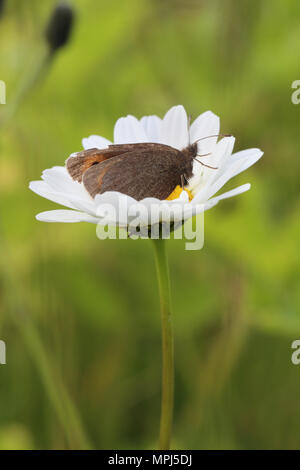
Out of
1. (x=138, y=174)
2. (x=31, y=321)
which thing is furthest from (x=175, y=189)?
(x=31, y=321)

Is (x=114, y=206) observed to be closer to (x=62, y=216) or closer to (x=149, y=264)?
(x=62, y=216)

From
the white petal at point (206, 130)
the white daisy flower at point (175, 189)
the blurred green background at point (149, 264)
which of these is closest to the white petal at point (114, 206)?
the white daisy flower at point (175, 189)

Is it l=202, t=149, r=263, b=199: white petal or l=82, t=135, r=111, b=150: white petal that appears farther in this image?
l=82, t=135, r=111, b=150: white petal

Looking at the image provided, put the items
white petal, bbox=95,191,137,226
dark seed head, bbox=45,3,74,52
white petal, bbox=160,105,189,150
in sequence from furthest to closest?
1. dark seed head, bbox=45,3,74,52
2. white petal, bbox=160,105,189,150
3. white petal, bbox=95,191,137,226

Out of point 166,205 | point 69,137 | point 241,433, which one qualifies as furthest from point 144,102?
point 166,205

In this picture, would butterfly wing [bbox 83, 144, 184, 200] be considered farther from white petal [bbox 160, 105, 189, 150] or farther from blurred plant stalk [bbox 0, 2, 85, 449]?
blurred plant stalk [bbox 0, 2, 85, 449]

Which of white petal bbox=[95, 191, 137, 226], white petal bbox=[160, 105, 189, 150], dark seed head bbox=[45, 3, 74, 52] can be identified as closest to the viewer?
white petal bbox=[95, 191, 137, 226]

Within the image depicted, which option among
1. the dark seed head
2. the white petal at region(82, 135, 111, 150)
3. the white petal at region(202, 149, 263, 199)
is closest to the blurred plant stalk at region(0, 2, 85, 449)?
the dark seed head

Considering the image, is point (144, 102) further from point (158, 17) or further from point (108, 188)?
point (108, 188)
